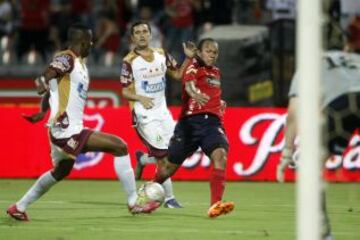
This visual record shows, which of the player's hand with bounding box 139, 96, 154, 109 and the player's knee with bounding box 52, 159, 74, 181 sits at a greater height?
the player's hand with bounding box 139, 96, 154, 109

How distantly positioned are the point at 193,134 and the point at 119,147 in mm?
905

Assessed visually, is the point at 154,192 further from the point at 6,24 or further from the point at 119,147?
the point at 6,24

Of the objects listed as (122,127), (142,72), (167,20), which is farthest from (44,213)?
(167,20)

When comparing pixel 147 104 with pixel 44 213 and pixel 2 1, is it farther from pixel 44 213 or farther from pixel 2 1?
pixel 2 1

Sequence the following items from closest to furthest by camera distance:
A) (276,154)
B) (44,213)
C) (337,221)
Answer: (337,221), (44,213), (276,154)

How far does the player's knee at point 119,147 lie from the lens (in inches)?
465

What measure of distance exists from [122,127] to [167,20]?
4579 mm

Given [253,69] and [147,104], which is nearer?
[147,104]

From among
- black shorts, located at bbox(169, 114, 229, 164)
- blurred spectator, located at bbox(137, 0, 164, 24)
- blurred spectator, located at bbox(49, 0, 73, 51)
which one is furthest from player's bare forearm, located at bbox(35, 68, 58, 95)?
blurred spectator, located at bbox(49, 0, 73, 51)

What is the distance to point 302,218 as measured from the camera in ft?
23.1

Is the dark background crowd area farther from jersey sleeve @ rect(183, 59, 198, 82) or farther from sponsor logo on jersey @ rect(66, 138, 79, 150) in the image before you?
sponsor logo on jersey @ rect(66, 138, 79, 150)

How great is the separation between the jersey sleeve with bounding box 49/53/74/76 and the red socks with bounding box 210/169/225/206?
1.89m

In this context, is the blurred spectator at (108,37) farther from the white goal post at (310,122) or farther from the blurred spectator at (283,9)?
the white goal post at (310,122)

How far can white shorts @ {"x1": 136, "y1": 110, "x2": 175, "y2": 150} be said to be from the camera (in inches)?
528
